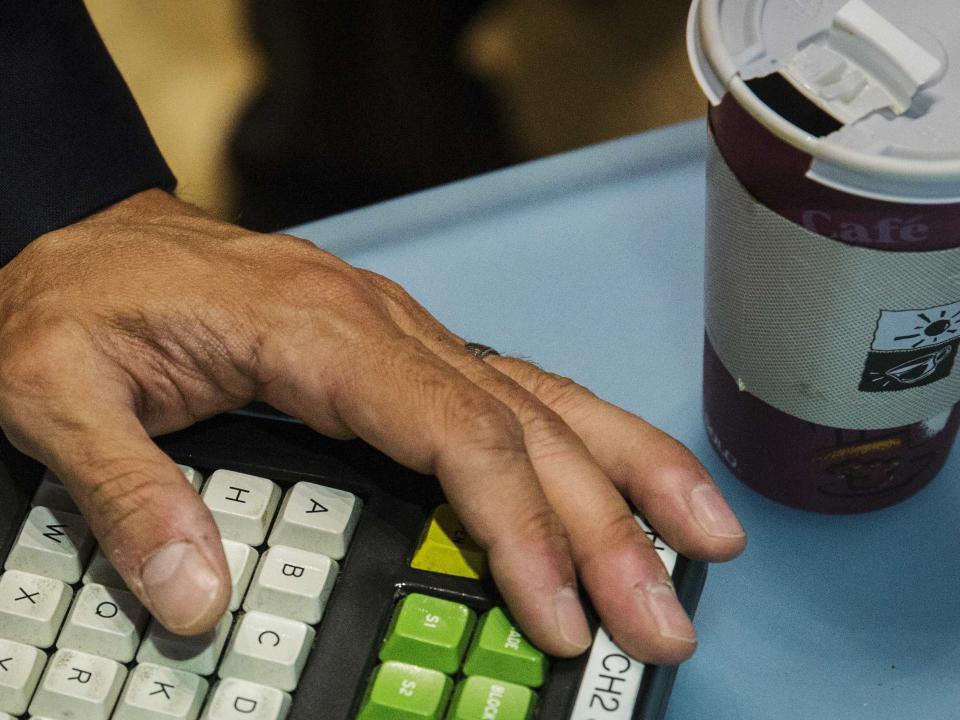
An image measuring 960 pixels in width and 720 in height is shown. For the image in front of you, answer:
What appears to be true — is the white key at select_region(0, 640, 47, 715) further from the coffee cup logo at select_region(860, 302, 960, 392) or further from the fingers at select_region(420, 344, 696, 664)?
the coffee cup logo at select_region(860, 302, 960, 392)

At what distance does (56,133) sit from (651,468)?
0.38 meters

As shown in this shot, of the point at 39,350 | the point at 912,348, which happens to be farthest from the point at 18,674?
the point at 912,348

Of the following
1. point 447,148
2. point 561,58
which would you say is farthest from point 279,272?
point 561,58

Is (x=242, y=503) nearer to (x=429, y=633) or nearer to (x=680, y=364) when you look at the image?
(x=429, y=633)

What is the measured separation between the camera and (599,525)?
1.58ft

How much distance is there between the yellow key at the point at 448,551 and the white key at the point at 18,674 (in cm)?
15

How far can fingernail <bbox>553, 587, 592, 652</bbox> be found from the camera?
44 cm

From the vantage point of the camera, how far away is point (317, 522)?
48cm

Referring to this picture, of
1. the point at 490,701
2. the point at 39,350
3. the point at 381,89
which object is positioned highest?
the point at 39,350

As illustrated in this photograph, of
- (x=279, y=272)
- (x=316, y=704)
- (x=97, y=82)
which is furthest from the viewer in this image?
(x=97, y=82)

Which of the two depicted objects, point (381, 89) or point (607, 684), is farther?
point (381, 89)

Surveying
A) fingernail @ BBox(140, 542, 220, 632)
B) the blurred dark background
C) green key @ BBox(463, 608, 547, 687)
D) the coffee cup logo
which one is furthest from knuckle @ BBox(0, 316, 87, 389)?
the blurred dark background

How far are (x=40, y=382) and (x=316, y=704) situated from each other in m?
0.18

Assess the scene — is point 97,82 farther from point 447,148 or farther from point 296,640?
point 447,148
